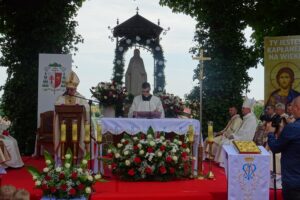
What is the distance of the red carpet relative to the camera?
836 centimetres

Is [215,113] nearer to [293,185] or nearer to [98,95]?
[98,95]

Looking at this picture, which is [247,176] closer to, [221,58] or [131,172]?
[131,172]

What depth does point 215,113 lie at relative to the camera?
656 inches

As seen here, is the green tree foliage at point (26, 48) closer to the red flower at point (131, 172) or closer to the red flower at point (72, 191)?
the red flower at point (131, 172)

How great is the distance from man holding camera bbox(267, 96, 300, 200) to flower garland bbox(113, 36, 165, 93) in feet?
31.1

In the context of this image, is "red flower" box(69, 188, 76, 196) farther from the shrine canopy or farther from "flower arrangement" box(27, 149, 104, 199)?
the shrine canopy

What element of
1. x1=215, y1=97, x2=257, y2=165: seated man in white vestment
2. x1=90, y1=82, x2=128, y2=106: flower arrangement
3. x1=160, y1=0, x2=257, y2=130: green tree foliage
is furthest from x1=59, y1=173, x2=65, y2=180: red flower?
x1=160, y1=0, x2=257, y2=130: green tree foliage

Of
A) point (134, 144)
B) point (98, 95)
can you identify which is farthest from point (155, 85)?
point (134, 144)

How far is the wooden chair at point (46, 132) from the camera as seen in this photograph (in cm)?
1401

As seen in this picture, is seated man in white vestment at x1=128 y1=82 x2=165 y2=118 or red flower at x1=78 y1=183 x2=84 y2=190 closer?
red flower at x1=78 y1=183 x2=84 y2=190

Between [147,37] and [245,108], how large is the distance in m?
Result: 3.70

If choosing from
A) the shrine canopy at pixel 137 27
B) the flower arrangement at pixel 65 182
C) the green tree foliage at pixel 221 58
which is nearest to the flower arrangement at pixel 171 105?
the shrine canopy at pixel 137 27

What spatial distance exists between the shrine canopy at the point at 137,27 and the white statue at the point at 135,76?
684 millimetres

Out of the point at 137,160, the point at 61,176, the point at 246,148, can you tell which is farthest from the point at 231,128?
the point at 61,176
